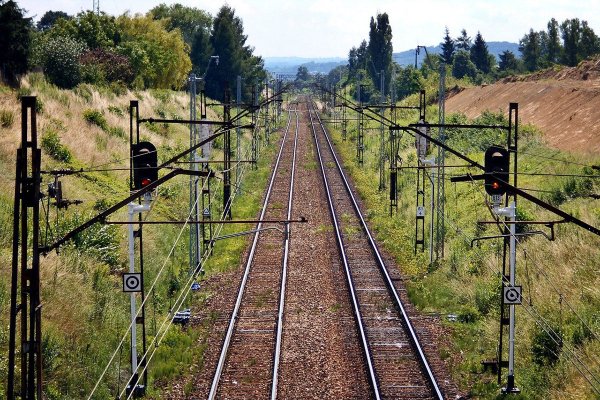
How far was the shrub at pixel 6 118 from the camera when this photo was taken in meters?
28.9

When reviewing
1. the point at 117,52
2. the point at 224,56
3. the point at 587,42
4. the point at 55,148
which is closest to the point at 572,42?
the point at 587,42

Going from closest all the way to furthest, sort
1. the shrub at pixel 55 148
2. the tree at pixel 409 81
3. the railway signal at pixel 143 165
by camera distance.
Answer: the railway signal at pixel 143 165 < the shrub at pixel 55 148 < the tree at pixel 409 81

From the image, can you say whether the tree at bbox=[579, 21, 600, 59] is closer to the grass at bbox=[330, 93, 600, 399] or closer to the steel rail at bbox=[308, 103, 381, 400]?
the grass at bbox=[330, 93, 600, 399]

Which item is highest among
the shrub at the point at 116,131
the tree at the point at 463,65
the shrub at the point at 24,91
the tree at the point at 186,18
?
the tree at the point at 186,18

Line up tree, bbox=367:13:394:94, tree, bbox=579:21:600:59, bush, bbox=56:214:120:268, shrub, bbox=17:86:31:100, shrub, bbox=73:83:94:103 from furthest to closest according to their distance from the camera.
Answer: tree, bbox=367:13:394:94, tree, bbox=579:21:600:59, shrub, bbox=73:83:94:103, shrub, bbox=17:86:31:100, bush, bbox=56:214:120:268

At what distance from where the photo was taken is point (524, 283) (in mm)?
18766

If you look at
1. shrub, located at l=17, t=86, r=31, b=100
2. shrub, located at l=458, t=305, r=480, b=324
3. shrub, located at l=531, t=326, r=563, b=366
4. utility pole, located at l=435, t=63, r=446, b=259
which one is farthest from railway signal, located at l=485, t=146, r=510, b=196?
shrub, located at l=17, t=86, r=31, b=100

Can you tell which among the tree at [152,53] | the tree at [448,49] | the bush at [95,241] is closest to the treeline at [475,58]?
the tree at [448,49]

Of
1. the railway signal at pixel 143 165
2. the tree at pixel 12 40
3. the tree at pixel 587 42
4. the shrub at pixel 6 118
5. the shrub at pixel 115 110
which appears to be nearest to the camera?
the railway signal at pixel 143 165

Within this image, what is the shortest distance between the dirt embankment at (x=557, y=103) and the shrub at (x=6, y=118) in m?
22.9

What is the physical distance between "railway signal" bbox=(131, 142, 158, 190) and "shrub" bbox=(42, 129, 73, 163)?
15.1 meters

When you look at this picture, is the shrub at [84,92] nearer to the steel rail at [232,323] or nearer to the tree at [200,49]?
the steel rail at [232,323]

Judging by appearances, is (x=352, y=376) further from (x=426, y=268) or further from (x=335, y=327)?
(x=426, y=268)

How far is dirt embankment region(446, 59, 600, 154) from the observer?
127 feet
